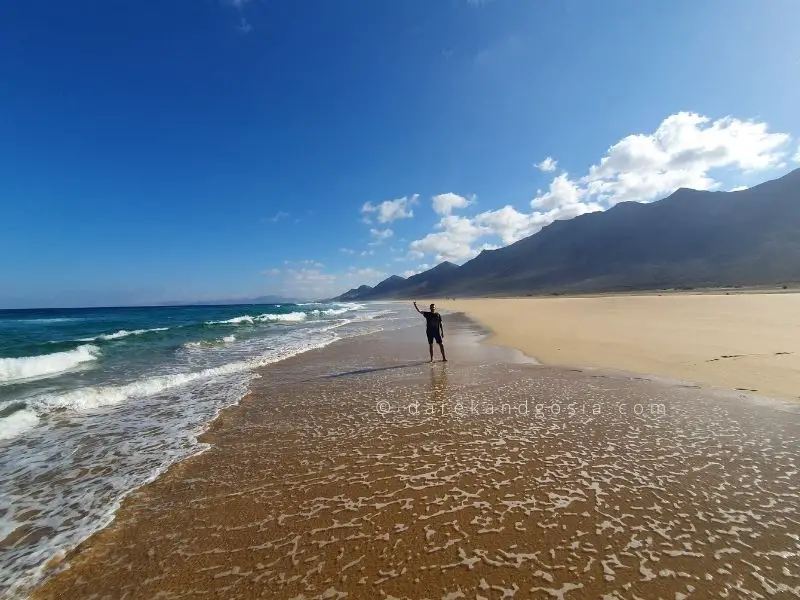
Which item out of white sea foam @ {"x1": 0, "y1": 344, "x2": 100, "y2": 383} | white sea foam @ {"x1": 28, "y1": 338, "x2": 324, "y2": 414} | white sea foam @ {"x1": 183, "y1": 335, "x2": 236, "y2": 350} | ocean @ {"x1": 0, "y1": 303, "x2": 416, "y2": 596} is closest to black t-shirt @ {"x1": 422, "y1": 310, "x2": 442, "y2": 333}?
ocean @ {"x1": 0, "y1": 303, "x2": 416, "y2": 596}

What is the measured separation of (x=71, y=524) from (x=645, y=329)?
24008 millimetres

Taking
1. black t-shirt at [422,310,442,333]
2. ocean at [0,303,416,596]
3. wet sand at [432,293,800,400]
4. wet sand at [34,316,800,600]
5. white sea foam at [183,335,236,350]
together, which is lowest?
wet sand at [432,293,800,400]

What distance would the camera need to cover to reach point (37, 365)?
16.9 metres

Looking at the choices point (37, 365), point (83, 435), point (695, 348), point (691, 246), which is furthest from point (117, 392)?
point (691, 246)

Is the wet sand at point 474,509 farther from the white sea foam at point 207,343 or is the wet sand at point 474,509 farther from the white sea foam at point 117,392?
the white sea foam at point 207,343

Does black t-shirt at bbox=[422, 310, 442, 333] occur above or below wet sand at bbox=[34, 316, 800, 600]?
above

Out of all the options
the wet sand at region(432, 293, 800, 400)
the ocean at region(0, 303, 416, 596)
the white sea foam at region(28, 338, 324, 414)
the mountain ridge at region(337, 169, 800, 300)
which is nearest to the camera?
the ocean at region(0, 303, 416, 596)

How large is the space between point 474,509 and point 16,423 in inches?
441

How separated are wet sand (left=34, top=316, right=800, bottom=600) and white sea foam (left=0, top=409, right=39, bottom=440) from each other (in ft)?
15.3

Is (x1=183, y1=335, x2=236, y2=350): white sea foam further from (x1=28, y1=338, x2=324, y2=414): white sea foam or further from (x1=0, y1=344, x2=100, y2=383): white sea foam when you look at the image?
(x1=28, y1=338, x2=324, y2=414): white sea foam

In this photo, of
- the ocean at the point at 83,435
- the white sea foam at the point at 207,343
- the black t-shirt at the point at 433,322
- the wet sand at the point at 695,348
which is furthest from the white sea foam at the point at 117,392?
the wet sand at the point at 695,348

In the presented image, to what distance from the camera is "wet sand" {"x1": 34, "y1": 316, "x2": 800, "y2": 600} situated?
3.51m

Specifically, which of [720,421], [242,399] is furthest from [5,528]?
[720,421]

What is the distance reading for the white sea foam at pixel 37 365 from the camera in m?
15.6
